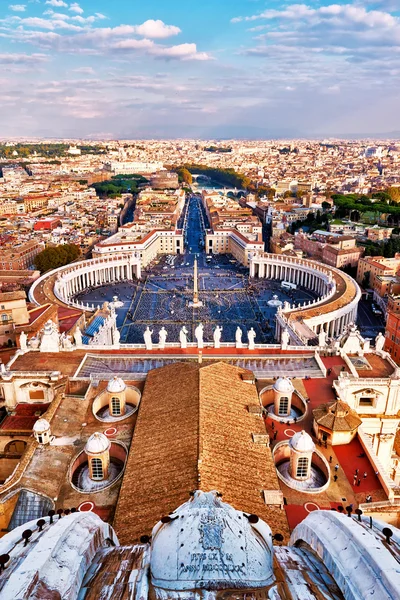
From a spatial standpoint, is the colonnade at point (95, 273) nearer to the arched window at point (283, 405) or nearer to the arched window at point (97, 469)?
the arched window at point (283, 405)

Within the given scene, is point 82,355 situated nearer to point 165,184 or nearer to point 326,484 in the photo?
point 326,484

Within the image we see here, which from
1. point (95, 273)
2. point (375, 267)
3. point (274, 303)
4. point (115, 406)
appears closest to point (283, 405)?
point (115, 406)

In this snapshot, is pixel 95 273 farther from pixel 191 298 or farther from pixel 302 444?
pixel 302 444

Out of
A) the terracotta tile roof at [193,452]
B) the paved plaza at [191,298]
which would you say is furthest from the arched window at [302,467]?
the paved plaza at [191,298]

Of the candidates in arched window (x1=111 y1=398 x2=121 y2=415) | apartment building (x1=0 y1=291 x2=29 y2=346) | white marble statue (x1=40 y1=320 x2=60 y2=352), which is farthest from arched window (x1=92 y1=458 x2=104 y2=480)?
apartment building (x1=0 y1=291 x2=29 y2=346)

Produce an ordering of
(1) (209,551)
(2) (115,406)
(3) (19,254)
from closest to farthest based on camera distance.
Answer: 1. (1) (209,551)
2. (2) (115,406)
3. (3) (19,254)

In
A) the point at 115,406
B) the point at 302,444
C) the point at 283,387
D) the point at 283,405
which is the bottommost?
the point at 283,405

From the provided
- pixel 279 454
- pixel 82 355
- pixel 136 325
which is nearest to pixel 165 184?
pixel 136 325

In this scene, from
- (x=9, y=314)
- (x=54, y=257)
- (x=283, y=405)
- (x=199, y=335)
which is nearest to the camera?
(x=283, y=405)
